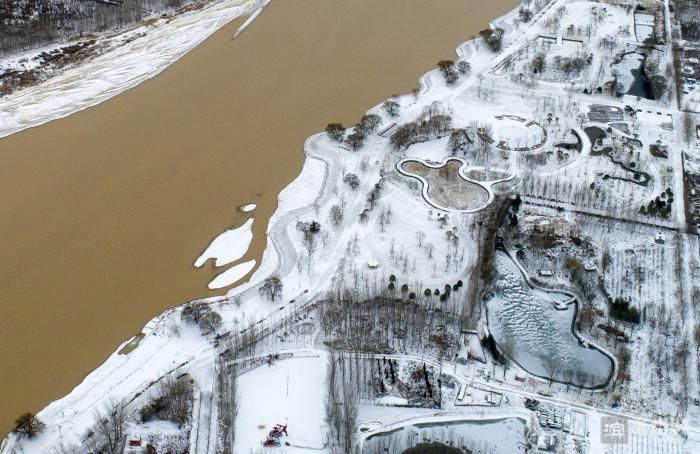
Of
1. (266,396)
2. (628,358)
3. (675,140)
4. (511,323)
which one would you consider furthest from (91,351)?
(675,140)

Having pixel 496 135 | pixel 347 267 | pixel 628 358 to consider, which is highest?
pixel 496 135

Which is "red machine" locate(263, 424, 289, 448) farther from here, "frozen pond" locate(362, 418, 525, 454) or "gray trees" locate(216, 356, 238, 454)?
"frozen pond" locate(362, 418, 525, 454)

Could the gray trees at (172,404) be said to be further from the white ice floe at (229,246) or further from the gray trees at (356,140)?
the gray trees at (356,140)

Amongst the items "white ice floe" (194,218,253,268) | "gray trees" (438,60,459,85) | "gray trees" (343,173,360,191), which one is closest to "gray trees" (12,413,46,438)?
"white ice floe" (194,218,253,268)

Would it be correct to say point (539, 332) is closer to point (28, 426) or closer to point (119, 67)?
point (28, 426)

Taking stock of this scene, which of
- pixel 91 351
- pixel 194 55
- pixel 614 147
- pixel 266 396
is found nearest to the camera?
pixel 266 396

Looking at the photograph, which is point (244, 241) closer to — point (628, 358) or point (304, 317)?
point (304, 317)

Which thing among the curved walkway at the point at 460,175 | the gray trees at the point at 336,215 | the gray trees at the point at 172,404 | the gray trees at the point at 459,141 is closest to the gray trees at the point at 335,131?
the curved walkway at the point at 460,175
